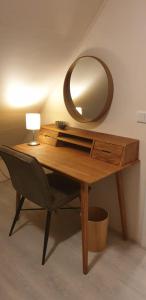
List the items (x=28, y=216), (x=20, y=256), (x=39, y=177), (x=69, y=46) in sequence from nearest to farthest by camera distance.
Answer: (x=39, y=177) < (x=20, y=256) < (x=69, y=46) < (x=28, y=216)

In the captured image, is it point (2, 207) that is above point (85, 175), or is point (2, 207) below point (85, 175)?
below

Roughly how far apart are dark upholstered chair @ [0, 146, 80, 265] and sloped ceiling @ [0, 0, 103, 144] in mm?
707

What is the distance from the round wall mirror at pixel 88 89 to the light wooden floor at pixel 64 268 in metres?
1.03

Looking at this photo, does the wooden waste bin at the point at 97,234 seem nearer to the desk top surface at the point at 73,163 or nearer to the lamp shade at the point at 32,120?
the desk top surface at the point at 73,163

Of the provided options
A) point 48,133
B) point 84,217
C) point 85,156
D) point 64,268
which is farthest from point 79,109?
point 64,268

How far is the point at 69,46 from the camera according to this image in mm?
2180

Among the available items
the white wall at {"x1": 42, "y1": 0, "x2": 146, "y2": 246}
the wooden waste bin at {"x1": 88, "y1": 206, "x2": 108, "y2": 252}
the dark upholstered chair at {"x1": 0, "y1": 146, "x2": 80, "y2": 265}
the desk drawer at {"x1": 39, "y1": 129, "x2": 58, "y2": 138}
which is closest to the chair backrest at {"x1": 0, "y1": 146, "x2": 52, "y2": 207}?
the dark upholstered chair at {"x1": 0, "y1": 146, "x2": 80, "y2": 265}

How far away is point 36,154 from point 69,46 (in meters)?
0.94

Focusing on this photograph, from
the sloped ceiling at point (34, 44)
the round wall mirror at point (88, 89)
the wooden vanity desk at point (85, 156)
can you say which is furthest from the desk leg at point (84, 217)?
the sloped ceiling at point (34, 44)

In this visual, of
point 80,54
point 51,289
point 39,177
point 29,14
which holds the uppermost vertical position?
point 29,14

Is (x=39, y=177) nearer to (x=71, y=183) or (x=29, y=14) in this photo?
(x=71, y=183)

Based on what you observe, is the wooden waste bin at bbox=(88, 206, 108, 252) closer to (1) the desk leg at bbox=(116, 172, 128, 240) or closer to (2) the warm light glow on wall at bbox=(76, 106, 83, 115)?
(1) the desk leg at bbox=(116, 172, 128, 240)

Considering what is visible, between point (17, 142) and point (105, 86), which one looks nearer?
point (105, 86)

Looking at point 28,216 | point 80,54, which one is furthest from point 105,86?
point 28,216
